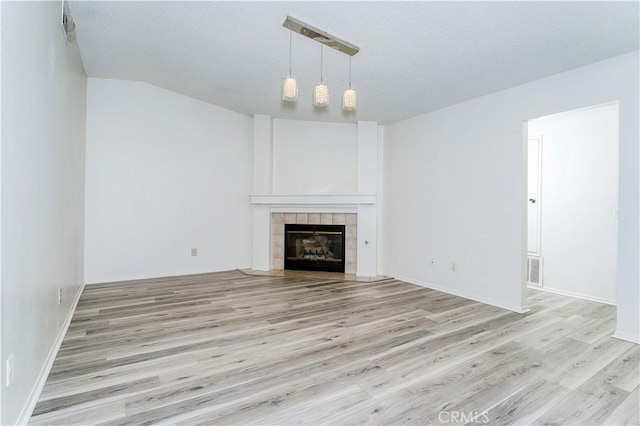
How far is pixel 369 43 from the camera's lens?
2.84m

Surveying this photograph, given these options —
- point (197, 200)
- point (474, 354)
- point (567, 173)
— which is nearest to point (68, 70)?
point (197, 200)

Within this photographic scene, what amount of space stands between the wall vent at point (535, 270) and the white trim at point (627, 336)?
1800mm

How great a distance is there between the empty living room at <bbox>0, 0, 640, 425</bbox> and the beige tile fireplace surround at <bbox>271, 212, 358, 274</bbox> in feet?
0.11

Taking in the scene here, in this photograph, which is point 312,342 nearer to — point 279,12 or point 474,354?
point 474,354

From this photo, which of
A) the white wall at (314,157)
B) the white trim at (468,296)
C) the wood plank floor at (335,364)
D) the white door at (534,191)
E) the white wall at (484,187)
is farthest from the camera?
the white wall at (314,157)

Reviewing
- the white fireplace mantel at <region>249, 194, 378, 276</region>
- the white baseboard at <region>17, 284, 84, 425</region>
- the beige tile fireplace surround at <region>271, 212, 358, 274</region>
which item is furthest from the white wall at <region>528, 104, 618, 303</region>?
the white baseboard at <region>17, 284, 84, 425</region>

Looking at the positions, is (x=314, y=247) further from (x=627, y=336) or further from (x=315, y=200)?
(x=627, y=336)

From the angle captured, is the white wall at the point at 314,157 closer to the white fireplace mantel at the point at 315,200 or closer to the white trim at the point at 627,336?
the white fireplace mantel at the point at 315,200

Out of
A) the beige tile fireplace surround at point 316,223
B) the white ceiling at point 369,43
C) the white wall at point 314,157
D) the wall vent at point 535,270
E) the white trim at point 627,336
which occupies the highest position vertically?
the white ceiling at point 369,43

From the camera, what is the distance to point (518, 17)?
2.35 m

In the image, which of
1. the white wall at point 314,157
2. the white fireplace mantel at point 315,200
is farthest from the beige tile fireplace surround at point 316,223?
the white wall at point 314,157

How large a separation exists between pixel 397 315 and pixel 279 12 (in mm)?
2961

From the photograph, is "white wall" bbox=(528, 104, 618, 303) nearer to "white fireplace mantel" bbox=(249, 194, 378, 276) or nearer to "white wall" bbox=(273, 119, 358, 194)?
"white fireplace mantel" bbox=(249, 194, 378, 276)

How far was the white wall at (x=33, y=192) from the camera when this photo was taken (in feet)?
4.69
